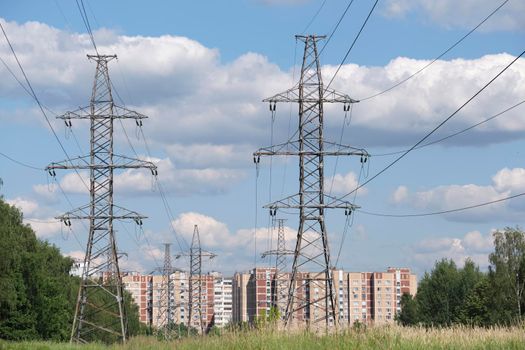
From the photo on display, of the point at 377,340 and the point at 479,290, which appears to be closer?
the point at 377,340

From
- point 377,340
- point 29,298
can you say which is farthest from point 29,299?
point 377,340

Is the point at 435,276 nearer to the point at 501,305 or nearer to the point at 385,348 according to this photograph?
the point at 501,305

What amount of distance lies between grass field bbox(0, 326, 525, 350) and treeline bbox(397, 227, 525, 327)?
42.9 m

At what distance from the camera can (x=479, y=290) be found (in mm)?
107812

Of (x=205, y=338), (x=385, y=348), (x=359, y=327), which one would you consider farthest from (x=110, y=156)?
(x=385, y=348)

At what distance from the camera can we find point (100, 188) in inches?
2041

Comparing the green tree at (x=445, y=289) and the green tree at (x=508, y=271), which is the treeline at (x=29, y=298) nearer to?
the green tree at (x=508, y=271)

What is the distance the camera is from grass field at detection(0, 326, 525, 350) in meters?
24.6

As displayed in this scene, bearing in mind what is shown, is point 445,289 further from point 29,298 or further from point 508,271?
point 29,298

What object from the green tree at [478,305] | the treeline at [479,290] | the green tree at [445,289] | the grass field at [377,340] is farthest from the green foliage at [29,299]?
the green tree at [445,289]

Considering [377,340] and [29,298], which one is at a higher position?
[29,298]

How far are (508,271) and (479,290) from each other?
1397 centimetres

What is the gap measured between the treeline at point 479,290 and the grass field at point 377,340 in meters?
42.9

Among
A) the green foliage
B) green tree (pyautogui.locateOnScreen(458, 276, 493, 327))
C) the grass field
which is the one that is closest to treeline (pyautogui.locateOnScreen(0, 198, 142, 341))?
the green foliage
